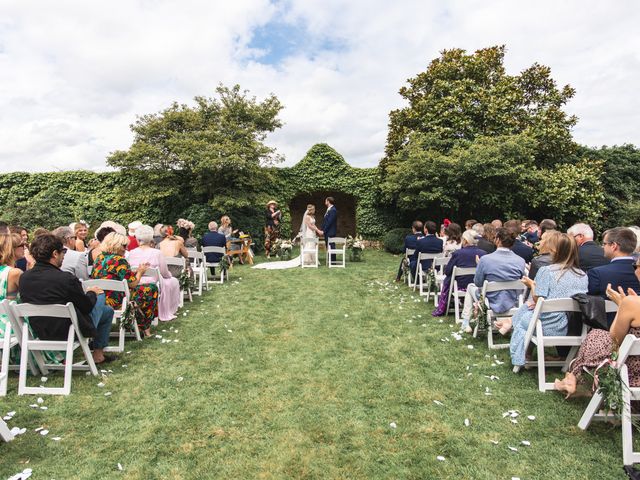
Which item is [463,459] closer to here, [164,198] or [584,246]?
[584,246]

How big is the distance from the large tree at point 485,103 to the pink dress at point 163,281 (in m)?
11.4

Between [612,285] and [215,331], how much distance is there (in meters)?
4.85

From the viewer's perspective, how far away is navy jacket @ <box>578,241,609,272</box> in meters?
4.87

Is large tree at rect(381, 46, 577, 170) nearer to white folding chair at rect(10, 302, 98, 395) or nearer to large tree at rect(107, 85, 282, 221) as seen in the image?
large tree at rect(107, 85, 282, 221)

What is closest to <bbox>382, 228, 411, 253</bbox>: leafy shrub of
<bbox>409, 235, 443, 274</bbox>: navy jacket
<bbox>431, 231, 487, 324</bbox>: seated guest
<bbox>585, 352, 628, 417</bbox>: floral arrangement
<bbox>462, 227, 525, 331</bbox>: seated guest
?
<bbox>409, 235, 443, 274</bbox>: navy jacket

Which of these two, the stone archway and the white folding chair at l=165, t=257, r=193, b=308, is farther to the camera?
the stone archway

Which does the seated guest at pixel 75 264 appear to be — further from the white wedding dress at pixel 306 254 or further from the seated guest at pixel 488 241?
the white wedding dress at pixel 306 254

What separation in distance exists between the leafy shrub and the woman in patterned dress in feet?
39.3

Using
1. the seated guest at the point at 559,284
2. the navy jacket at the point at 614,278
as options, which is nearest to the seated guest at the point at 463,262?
the seated guest at the point at 559,284

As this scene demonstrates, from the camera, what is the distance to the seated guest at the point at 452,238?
7.87 metres

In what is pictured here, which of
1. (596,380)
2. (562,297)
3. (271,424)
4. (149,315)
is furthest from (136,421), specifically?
(562,297)

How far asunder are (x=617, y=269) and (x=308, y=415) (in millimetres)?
3012

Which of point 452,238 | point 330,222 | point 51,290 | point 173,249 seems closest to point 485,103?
point 330,222

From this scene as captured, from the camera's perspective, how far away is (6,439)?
Answer: 2996 millimetres
